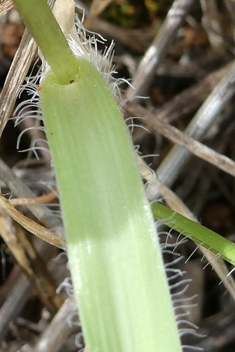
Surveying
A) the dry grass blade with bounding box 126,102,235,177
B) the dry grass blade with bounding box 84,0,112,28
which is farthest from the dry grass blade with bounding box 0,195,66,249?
the dry grass blade with bounding box 84,0,112,28

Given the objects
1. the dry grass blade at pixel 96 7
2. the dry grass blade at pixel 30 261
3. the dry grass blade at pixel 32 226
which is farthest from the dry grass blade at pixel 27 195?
the dry grass blade at pixel 96 7

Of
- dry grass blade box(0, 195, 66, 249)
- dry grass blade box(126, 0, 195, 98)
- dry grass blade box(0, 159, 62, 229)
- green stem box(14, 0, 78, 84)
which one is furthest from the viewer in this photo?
dry grass blade box(126, 0, 195, 98)

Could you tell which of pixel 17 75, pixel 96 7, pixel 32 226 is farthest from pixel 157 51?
pixel 32 226

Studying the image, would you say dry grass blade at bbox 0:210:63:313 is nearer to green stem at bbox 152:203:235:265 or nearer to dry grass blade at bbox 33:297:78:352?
dry grass blade at bbox 33:297:78:352

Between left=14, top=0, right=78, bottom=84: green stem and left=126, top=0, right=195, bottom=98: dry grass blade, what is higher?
left=14, top=0, right=78, bottom=84: green stem

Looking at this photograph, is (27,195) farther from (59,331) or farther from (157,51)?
(157,51)

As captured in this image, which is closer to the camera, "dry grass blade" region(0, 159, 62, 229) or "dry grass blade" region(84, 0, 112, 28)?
"dry grass blade" region(0, 159, 62, 229)

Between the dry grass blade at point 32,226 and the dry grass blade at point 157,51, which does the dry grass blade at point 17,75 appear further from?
the dry grass blade at point 157,51
